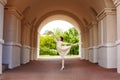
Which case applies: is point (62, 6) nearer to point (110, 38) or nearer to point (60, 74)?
point (110, 38)

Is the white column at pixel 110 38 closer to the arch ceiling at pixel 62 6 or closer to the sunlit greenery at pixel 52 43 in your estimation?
the arch ceiling at pixel 62 6

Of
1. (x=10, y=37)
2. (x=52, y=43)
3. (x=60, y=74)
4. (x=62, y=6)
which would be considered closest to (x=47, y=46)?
(x=52, y=43)

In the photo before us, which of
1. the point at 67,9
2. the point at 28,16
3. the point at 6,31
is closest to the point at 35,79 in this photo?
the point at 6,31

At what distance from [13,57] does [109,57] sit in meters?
5.05

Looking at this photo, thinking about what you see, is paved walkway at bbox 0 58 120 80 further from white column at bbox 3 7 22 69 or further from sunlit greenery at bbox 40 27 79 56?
sunlit greenery at bbox 40 27 79 56

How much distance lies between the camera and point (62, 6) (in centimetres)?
2377

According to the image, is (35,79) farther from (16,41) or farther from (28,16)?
(28,16)

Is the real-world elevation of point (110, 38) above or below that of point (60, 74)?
above

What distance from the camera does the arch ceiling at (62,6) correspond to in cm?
1409

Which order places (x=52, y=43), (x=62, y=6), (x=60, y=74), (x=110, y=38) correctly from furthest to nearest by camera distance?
1. (x=52, y=43)
2. (x=62, y=6)
3. (x=110, y=38)
4. (x=60, y=74)

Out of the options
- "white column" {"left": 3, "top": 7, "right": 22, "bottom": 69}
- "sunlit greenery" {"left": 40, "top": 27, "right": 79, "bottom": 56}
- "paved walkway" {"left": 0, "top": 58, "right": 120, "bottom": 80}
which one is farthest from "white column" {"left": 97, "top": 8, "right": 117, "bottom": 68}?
"sunlit greenery" {"left": 40, "top": 27, "right": 79, "bottom": 56}

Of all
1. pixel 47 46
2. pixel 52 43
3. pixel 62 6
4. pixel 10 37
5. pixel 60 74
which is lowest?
pixel 60 74

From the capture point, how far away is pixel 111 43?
44.1 feet

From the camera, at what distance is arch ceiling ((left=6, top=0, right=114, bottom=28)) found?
14.1 metres
